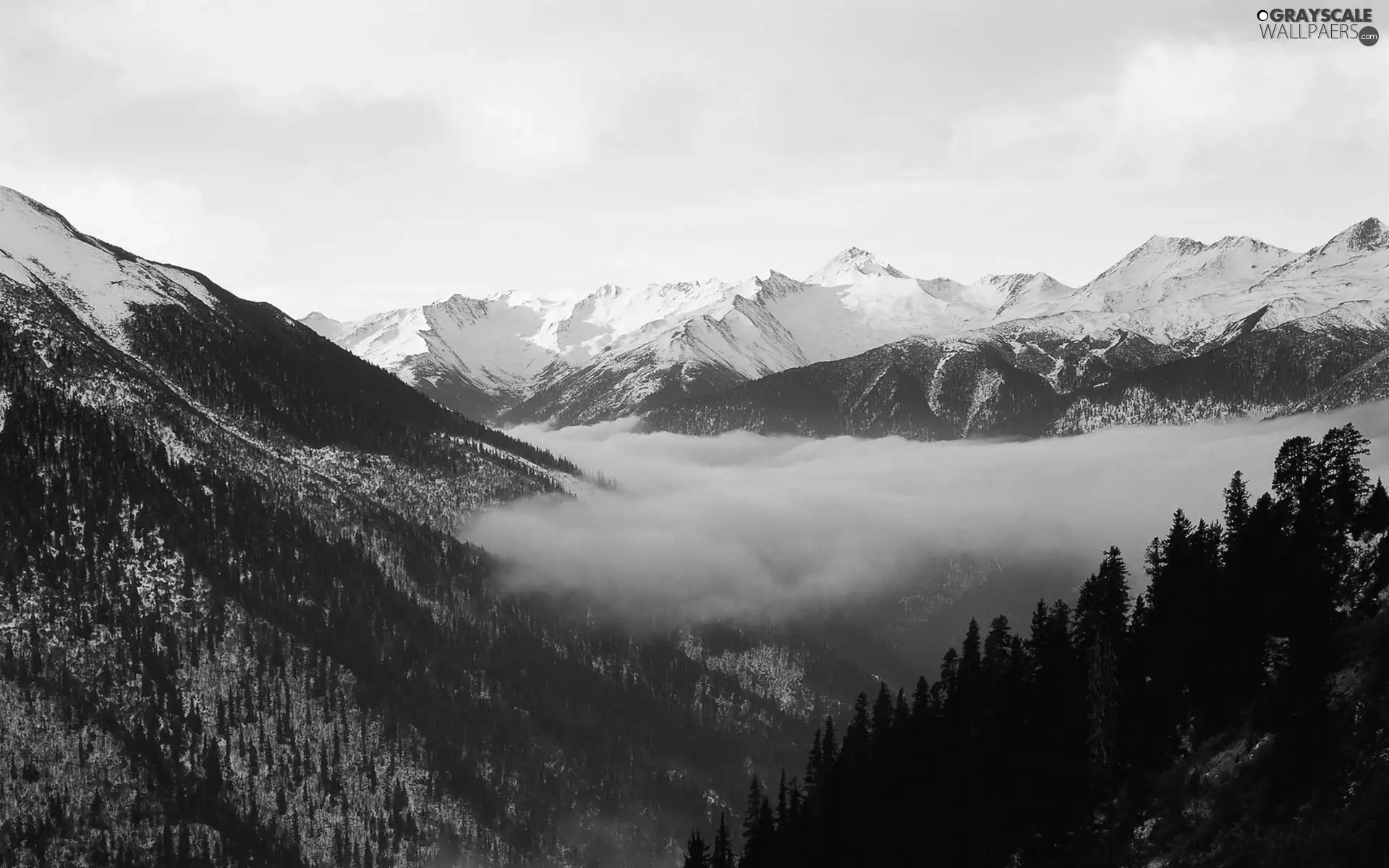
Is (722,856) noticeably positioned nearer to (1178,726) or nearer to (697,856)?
(697,856)

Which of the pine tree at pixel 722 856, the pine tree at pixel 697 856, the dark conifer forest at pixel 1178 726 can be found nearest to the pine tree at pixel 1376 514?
the dark conifer forest at pixel 1178 726

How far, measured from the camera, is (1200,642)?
350ft

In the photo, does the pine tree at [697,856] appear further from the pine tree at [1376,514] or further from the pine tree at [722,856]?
the pine tree at [1376,514]

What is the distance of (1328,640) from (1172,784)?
14.3 meters

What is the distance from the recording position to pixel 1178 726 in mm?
103688

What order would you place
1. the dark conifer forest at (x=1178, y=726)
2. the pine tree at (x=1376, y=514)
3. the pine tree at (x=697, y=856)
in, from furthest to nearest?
1. the pine tree at (x=697, y=856)
2. the pine tree at (x=1376, y=514)
3. the dark conifer forest at (x=1178, y=726)

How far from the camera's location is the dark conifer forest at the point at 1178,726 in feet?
272

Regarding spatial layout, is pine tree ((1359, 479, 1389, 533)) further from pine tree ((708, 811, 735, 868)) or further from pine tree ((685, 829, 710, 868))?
pine tree ((708, 811, 735, 868))

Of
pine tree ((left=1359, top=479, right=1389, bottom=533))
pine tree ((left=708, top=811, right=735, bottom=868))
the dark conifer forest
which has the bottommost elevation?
pine tree ((left=708, top=811, right=735, bottom=868))

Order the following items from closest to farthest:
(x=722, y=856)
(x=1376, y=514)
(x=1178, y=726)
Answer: (x=1178, y=726) < (x=1376, y=514) < (x=722, y=856)

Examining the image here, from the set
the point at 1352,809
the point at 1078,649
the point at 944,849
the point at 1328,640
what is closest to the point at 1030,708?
the point at 1078,649

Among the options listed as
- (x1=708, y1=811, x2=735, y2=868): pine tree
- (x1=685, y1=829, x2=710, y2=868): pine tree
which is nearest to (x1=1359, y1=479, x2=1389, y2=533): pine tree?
(x1=685, y1=829, x2=710, y2=868): pine tree

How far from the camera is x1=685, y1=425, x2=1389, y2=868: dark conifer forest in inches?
3263

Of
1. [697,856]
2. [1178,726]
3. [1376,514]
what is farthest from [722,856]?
[1376,514]
